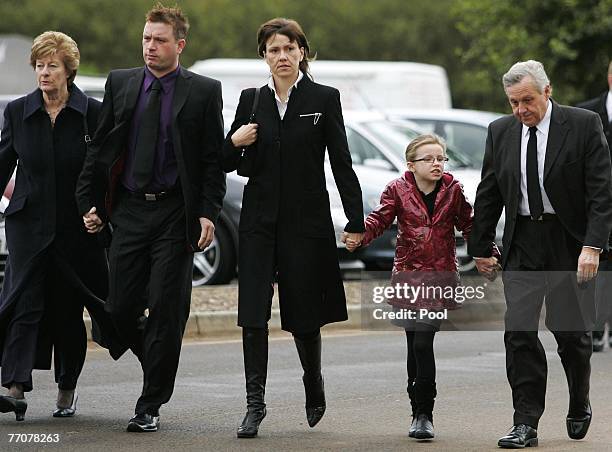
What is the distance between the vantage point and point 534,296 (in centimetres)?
773

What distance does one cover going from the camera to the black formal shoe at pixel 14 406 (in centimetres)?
799

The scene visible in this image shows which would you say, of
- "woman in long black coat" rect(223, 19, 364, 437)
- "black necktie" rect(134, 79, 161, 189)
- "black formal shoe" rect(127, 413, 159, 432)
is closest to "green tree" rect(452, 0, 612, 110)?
"woman in long black coat" rect(223, 19, 364, 437)

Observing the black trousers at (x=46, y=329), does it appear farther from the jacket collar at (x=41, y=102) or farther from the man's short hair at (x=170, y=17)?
the man's short hair at (x=170, y=17)

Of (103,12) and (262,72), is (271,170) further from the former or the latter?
(103,12)

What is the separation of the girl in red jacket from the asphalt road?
32 cm

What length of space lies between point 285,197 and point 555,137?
134 cm

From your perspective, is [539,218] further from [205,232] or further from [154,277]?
[154,277]

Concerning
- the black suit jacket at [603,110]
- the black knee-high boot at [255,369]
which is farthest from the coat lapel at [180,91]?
the black suit jacket at [603,110]

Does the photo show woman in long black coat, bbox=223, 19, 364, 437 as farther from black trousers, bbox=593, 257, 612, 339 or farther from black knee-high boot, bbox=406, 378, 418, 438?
black trousers, bbox=593, 257, 612, 339

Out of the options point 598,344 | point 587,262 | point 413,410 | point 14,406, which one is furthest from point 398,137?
point 587,262

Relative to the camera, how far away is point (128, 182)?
8094 millimetres

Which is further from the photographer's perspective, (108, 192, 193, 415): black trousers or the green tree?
the green tree

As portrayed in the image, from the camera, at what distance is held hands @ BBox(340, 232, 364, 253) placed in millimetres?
7988

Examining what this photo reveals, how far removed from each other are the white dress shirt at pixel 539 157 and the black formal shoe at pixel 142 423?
2.07 metres
